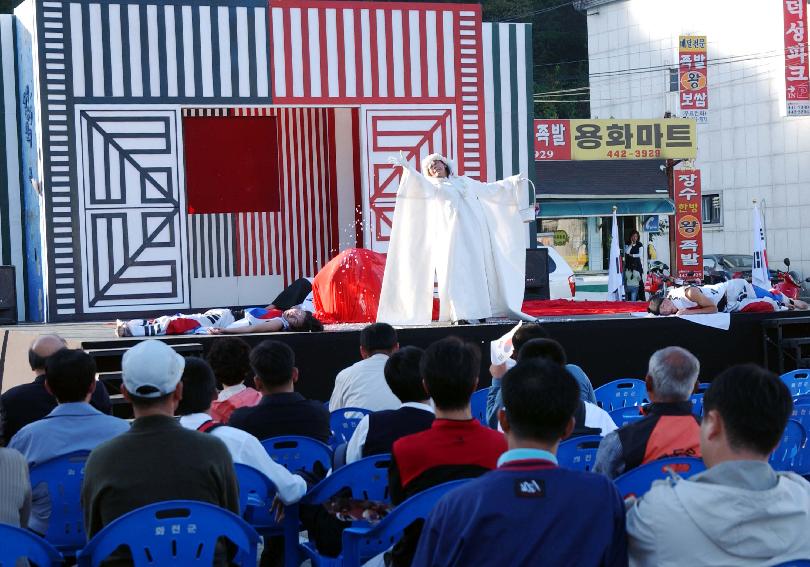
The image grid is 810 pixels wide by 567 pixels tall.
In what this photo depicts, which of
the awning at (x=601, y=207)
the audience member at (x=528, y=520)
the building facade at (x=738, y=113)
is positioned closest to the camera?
the audience member at (x=528, y=520)

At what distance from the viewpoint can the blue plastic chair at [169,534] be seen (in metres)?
2.83

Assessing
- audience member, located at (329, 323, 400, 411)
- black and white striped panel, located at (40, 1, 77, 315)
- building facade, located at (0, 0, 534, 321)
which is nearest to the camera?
audience member, located at (329, 323, 400, 411)

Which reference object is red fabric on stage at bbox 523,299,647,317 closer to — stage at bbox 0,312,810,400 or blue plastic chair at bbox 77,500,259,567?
stage at bbox 0,312,810,400

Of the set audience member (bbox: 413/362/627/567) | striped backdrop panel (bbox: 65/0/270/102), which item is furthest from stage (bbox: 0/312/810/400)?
audience member (bbox: 413/362/627/567)

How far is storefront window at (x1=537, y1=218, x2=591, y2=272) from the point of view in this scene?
92.5ft

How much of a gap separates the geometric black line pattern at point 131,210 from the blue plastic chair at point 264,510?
926 centimetres

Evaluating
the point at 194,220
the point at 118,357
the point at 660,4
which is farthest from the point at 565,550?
the point at 660,4

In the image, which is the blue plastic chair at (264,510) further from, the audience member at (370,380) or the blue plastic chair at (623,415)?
the blue plastic chair at (623,415)

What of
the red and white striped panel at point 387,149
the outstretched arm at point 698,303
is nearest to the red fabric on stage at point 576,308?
the outstretched arm at point 698,303

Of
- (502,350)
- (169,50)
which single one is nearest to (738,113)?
(169,50)

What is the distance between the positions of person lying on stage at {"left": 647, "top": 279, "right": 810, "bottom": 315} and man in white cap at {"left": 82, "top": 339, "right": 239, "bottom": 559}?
23.1ft

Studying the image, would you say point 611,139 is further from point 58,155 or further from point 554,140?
point 58,155

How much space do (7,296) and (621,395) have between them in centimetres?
811

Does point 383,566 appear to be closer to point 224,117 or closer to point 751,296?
point 751,296
